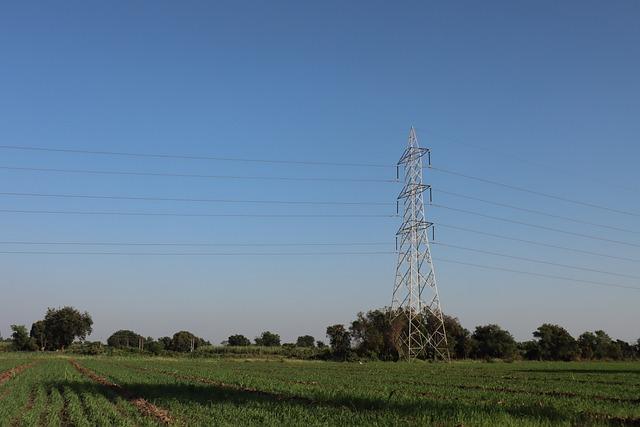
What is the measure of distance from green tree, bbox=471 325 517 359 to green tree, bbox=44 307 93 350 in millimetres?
107844

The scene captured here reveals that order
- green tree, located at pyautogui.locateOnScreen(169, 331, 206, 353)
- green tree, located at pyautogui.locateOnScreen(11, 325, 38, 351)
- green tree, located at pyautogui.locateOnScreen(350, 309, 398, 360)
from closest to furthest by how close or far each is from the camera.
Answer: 1. green tree, located at pyautogui.locateOnScreen(350, 309, 398, 360)
2. green tree, located at pyautogui.locateOnScreen(11, 325, 38, 351)
3. green tree, located at pyautogui.locateOnScreen(169, 331, 206, 353)

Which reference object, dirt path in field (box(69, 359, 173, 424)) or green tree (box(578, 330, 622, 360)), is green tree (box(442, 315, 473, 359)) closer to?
green tree (box(578, 330, 622, 360))

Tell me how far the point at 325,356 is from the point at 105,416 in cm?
9671

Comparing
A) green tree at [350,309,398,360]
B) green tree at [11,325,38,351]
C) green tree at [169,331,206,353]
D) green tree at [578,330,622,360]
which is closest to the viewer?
green tree at [350,309,398,360]

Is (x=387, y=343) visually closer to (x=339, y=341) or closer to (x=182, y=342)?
(x=339, y=341)

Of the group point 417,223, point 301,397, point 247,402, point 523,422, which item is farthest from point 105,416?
point 417,223

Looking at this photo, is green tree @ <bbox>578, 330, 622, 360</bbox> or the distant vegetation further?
green tree @ <bbox>578, 330, 622, 360</bbox>

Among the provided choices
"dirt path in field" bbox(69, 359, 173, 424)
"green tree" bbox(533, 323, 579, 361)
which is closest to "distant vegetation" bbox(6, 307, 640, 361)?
"green tree" bbox(533, 323, 579, 361)

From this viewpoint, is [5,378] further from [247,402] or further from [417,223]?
[417,223]

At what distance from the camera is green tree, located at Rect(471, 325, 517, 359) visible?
12519 cm

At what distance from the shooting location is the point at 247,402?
24328mm

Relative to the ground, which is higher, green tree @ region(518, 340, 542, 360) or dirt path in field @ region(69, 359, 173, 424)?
green tree @ region(518, 340, 542, 360)

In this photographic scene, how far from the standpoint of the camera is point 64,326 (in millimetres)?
165000

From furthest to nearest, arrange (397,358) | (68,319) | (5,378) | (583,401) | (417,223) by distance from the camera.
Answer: (68,319) → (397,358) → (417,223) → (5,378) → (583,401)
